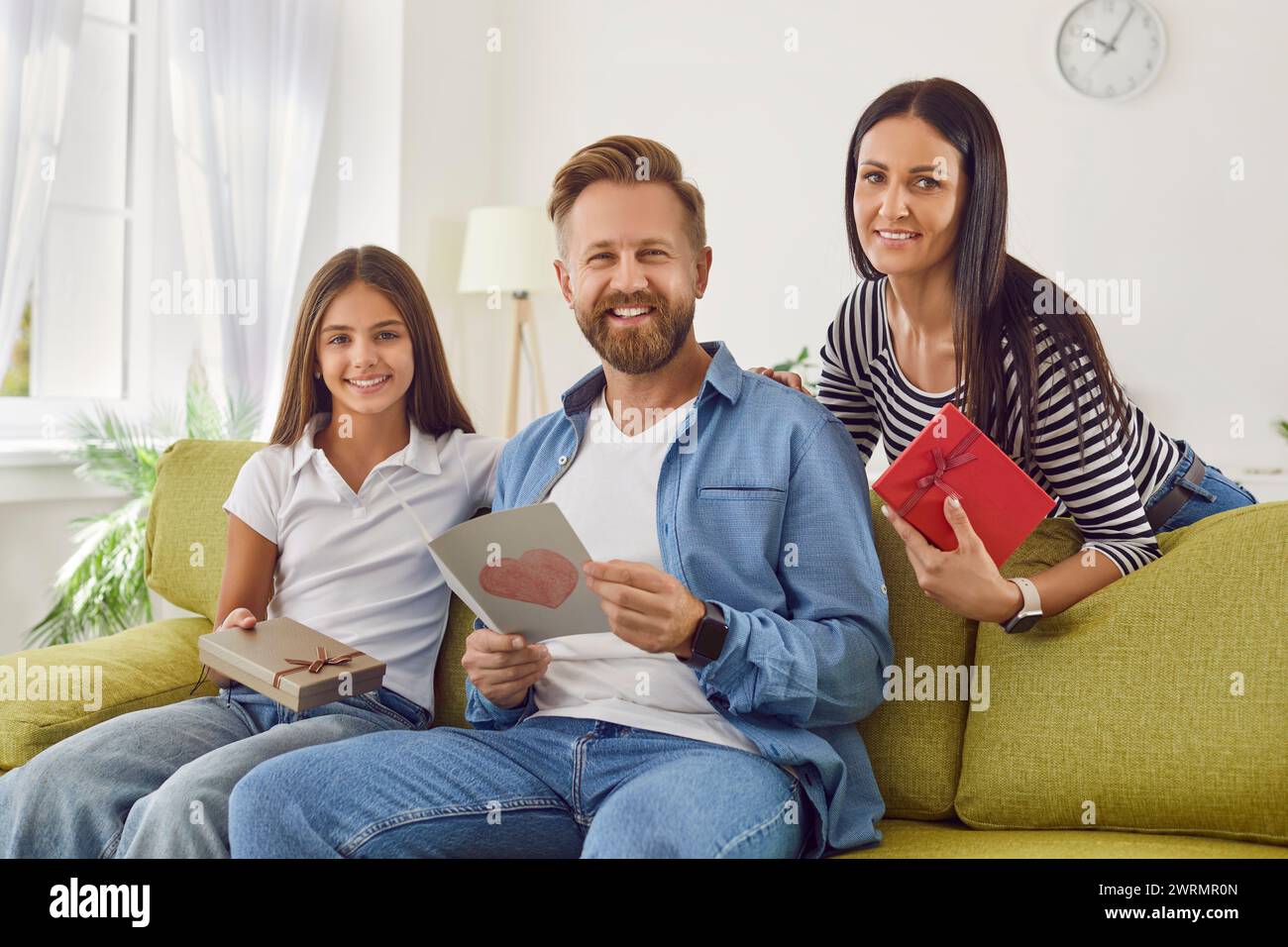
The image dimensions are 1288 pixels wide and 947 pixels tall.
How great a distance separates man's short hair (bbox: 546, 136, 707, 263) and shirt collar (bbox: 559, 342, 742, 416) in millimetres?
169

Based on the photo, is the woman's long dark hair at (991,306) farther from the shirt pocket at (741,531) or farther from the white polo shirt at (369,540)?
the white polo shirt at (369,540)

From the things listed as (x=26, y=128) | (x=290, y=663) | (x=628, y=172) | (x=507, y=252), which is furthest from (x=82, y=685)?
(x=507, y=252)

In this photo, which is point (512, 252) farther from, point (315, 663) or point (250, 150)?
point (315, 663)

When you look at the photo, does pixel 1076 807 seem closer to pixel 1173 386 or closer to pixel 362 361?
pixel 362 361

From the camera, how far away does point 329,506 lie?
1794 millimetres

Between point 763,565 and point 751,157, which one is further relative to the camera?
point 751,157

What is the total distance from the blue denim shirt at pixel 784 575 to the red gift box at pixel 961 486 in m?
0.08

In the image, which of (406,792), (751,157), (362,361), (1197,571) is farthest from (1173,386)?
(406,792)

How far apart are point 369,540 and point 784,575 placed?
2.25 feet

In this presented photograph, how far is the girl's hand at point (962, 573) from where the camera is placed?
4.53 feet

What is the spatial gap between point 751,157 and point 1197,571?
3477 millimetres

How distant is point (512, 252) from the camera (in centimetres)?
440
